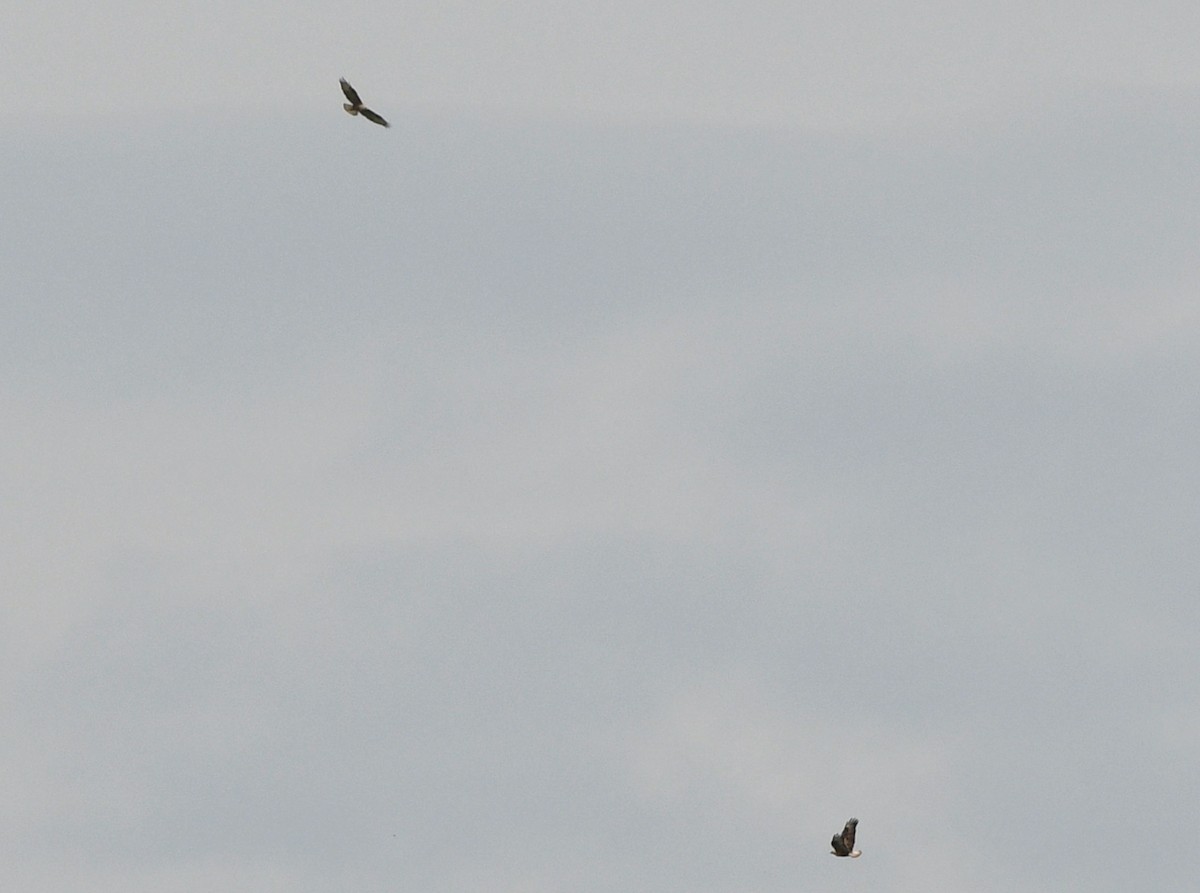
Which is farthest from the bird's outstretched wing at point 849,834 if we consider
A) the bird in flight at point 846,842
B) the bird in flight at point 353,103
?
the bird in flight at point 353,103

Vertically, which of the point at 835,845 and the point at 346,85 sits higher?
the point at 346,85

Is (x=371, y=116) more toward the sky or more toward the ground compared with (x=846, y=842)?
more toward the sky

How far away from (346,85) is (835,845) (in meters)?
54.1

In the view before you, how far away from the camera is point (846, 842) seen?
5659 inches

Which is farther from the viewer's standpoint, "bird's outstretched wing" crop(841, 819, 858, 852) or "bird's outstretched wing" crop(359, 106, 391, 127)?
"bird's outstretched wing" crop(841, 819, 858, 852)

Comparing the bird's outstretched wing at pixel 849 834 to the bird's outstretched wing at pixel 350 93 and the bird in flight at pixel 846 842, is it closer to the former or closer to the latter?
the bird in flight at pixel 846 842

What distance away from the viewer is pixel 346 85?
118 m

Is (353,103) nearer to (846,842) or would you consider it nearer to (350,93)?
(350,93)

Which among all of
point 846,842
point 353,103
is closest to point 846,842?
point 846,842

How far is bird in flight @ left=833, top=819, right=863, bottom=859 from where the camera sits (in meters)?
142

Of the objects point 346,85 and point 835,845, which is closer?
point 346,85

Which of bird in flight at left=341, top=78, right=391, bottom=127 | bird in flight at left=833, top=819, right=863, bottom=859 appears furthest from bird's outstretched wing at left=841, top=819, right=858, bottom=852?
bird in flight at left=341, top=78, right=391, bottom=127

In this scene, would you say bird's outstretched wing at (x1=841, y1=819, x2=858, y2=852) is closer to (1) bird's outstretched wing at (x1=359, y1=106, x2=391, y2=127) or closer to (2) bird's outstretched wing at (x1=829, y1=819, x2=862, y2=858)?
(2) bird's outstretched wing at (x1=829, y1=819, x2=862, y2=858)

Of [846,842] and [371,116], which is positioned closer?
[371,116]
